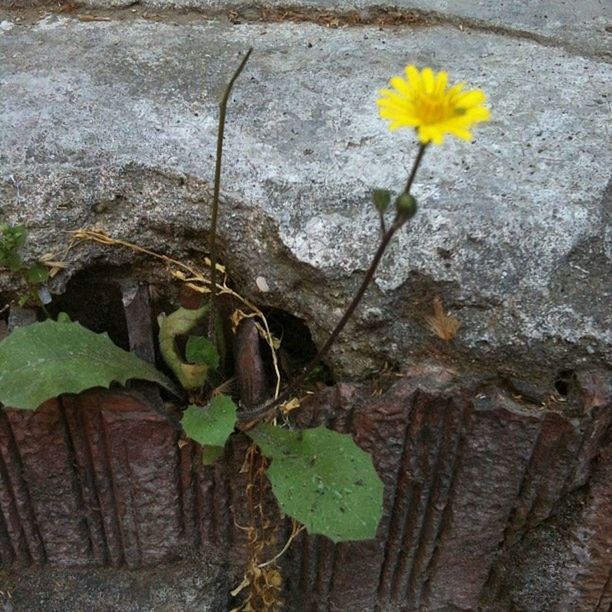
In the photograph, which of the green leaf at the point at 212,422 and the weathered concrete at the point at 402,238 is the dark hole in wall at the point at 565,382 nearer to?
the weathered concrete at the point at 402,238

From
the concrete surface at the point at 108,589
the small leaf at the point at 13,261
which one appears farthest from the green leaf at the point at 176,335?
the concrete surface at the point at 108,589

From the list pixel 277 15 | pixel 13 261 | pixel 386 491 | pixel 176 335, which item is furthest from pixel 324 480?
pixel 277 15

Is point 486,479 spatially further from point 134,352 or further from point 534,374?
point 134,352

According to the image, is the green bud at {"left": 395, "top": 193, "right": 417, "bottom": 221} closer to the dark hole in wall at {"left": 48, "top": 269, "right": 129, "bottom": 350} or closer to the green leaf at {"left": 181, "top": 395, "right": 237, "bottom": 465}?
the green leaf at {"left": 181, "top": 395, "right": 237, "bottom": 465}

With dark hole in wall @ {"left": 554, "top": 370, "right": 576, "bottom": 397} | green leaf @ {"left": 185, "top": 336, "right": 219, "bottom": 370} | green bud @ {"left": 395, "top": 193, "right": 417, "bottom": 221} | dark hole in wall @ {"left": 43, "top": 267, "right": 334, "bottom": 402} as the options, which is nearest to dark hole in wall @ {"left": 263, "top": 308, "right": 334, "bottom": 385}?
dark hole in wall @ {"left": 43, "top": 267, "right": 334, "bottom": 402}

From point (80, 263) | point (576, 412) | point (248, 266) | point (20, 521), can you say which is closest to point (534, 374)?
point (576, 412)

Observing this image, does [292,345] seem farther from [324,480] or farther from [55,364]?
[55,364]

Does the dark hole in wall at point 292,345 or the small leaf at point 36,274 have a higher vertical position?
the small leaf at point 36,274
